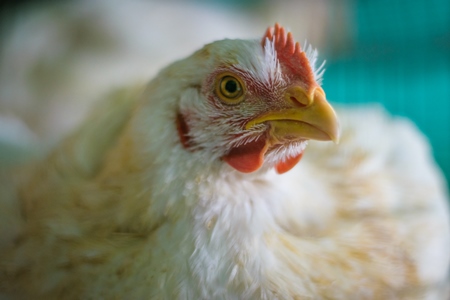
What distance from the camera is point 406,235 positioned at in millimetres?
989

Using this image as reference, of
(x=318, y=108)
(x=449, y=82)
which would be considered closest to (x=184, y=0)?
(x=449, y=82)

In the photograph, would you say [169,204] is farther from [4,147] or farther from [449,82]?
[449,82]

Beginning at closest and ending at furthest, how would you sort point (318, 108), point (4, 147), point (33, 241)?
point (318, 108)
point (33, 241)
point (4, 147)

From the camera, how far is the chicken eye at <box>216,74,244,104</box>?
759mm

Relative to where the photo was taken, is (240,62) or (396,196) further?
(396,196)

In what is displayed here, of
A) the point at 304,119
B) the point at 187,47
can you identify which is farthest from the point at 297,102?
the point at 187,47

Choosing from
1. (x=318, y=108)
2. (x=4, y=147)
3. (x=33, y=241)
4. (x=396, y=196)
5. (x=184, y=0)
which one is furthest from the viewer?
(x=184, y=0)

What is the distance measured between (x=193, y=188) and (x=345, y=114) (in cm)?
Result: 70

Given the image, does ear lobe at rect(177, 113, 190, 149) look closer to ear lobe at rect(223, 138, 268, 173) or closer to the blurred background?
ear lobe at rect(223, 138, 268, 173)

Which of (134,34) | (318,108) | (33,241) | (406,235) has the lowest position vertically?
(33,241)

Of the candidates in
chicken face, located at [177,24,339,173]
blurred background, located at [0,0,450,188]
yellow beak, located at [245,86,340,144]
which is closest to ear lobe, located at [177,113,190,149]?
chicken face, located at [177,24,339,173]

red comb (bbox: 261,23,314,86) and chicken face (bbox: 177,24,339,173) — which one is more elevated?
red comb (bbox: 261,23,314,86)

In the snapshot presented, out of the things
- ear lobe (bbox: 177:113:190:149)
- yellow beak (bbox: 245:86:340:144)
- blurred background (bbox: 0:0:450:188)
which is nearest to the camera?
yellow beak (bbox: 245:86:340:144)

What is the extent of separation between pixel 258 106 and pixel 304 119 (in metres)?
0.08
